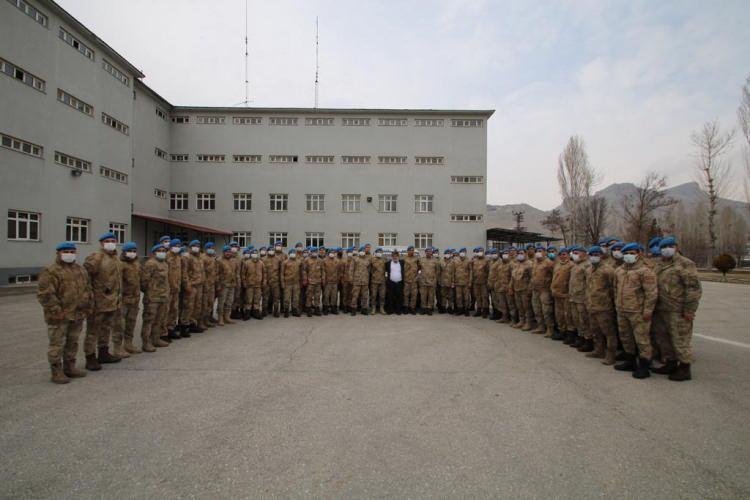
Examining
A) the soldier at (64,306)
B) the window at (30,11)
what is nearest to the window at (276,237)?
the window at (30,11)

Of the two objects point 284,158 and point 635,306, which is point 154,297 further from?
point 284,158

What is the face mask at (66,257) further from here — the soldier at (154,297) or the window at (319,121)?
the window at (319,121)

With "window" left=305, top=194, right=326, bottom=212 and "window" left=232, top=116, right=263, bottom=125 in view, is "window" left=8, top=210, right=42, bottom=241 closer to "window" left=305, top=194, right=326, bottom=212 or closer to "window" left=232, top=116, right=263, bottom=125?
"window" left=232, top=116, right=263, bottom=125

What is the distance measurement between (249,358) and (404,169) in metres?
24.7

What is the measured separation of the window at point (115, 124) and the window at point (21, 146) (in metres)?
5.08

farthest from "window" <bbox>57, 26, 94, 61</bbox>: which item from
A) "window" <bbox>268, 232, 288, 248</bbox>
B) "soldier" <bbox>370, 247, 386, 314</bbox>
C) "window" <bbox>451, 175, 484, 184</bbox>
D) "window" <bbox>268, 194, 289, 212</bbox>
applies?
"window" <bbox>451, 175, 484, 184</bbox>

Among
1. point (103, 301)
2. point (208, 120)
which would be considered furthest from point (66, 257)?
point (208, 120)

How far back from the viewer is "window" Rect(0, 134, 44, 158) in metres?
14.7

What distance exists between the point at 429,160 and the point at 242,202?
15109mm

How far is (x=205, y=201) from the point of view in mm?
28438

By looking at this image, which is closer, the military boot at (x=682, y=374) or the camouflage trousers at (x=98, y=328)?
the military boot at (x=682, y=374)

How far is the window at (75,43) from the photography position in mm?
17641

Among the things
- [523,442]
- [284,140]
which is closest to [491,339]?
[523,442]

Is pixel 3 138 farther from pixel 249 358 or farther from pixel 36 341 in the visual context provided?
pixel 249 358
